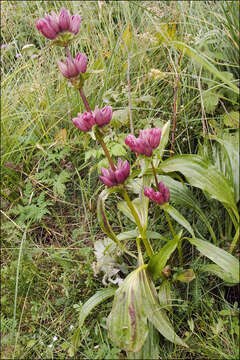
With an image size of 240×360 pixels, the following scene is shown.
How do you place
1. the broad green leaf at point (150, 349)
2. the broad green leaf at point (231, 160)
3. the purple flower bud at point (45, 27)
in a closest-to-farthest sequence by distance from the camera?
the purple flower bud at point (45, 27), the broad green leaf at point (150, 349), the broad green leaf at point (231, 160)

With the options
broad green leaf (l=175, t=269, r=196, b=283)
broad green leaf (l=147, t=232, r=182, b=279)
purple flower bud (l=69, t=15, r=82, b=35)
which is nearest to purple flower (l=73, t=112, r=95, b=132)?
purple flower bud (l=69, t=15, r=82, b=35)

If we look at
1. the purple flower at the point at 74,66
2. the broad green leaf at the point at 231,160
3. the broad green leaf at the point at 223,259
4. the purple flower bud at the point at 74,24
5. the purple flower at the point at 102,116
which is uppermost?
the purple flower bud at the point at 74,24

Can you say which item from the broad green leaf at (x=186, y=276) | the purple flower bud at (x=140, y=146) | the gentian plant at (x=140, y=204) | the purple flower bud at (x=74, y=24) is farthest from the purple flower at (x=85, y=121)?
the broad green leaf at (x=186, y=276)

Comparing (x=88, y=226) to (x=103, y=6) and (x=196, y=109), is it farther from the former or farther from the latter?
(x=103, y=6)

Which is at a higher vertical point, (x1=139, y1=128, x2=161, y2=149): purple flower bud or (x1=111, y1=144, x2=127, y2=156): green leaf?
(x1=139, y1=128, x2=161, y2=149): purple flower bud

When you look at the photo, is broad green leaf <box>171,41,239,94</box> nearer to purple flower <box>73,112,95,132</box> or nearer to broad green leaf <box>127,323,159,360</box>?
purple flower <box>73,112,95,132</box>

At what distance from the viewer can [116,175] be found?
106cm

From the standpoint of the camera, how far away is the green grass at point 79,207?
1.19 metres

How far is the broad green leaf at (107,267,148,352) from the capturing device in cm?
106

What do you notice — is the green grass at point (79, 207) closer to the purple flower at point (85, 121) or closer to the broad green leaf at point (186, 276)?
the broad green leaf at point (186, 276)

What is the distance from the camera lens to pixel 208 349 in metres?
1.07

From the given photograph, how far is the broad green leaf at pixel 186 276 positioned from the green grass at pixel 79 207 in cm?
5

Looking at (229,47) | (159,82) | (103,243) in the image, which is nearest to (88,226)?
(103,243)

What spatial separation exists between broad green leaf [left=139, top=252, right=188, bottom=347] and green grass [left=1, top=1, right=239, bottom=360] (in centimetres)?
4
